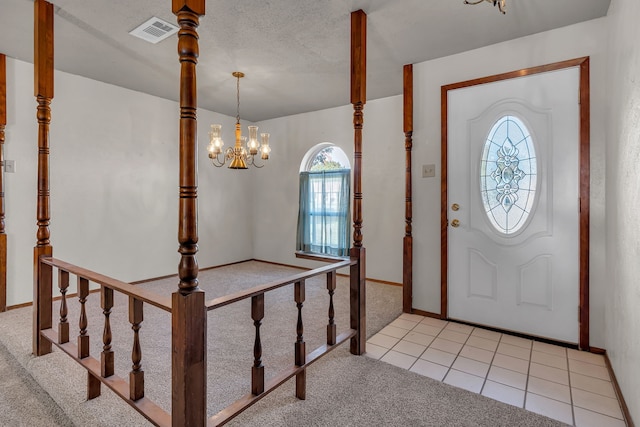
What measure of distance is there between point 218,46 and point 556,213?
3.26 m

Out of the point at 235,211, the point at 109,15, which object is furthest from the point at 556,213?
the point at 235,211

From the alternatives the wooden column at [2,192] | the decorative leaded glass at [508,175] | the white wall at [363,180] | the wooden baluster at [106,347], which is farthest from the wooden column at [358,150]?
the wooden column at [2,192]

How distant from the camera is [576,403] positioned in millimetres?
1901

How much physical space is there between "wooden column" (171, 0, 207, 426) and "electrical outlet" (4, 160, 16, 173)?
3294mm

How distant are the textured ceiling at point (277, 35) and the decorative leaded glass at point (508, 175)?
83cm

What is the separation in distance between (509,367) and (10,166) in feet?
16.0

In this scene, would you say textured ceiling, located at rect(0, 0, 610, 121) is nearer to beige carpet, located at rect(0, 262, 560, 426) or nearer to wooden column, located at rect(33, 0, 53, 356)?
wooden column, located at rect(33, 0, 53, 356)

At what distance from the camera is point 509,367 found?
7.56 ft

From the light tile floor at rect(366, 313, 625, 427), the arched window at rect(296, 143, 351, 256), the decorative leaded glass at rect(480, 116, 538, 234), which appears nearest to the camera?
the light tile floor at rect(366, 313, 625, 427)

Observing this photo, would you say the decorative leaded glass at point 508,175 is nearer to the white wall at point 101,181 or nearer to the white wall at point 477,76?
the white wall at point 477,76

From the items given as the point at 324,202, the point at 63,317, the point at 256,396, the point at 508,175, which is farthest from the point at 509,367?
the point at 324,202

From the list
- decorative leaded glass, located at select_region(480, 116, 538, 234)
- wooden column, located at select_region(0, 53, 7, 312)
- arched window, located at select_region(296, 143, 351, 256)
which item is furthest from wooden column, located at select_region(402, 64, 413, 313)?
wooden column, located at select_region(0, 53, 7, 312)

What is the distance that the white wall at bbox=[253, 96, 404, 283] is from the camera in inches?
179

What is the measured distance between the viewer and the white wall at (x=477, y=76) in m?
2.51
